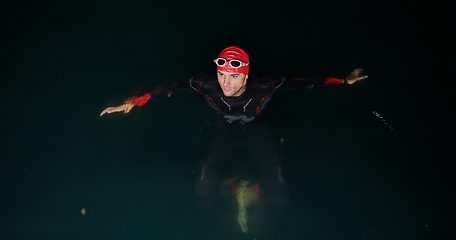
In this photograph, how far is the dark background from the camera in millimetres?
1719

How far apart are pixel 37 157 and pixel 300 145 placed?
1512 mm

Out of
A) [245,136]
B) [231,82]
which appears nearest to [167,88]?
[231,82]

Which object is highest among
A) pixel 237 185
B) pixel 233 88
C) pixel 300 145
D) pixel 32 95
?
pixel 233 88

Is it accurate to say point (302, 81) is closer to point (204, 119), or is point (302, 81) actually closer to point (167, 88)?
point (167, 88)

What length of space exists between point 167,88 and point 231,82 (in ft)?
1.02

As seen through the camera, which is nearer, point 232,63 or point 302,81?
point 232,63

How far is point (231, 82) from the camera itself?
130 cm

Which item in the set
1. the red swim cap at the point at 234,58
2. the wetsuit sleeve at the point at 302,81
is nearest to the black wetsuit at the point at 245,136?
the wetsuit sleeve at the point at 302,81

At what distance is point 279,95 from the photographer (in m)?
1.96

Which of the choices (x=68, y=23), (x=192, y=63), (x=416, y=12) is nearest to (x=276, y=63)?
(x=192, y=63)

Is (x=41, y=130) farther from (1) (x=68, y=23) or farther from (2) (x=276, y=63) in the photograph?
(2) (x=276, y=63)

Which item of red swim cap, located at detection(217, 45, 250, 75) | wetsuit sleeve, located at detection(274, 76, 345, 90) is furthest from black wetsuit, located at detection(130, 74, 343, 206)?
red swim cap, located at detection(217, 45, 250, 75)

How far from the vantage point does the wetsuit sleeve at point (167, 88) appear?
1.43m

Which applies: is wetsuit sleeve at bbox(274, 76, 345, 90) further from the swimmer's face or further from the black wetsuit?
the swimmer's face
